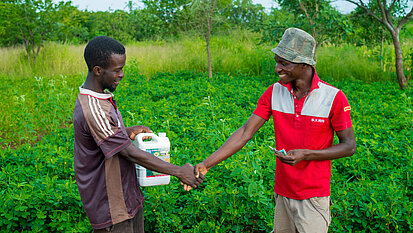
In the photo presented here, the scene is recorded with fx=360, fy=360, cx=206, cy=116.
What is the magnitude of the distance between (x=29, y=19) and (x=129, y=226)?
12789 mm

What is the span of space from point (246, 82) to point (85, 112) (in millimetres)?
8024

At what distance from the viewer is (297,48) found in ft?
7.45

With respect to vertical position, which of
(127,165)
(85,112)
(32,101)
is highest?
(85,112)

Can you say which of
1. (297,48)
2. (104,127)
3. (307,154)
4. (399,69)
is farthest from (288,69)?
(399,69)

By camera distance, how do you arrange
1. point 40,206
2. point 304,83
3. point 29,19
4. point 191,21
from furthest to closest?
point 191,21
point 29,19
point 40,206
point 304,83

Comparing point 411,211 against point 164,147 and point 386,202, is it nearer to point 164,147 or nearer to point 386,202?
point 386,202

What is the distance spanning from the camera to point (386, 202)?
3363 mm

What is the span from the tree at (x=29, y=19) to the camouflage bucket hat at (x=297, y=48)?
12.5 meters

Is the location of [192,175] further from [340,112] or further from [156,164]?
[340,112]

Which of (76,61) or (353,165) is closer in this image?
(353,165)

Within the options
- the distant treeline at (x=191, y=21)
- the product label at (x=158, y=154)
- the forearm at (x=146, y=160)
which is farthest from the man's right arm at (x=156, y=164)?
the distant treeline at (x=191, y=21)

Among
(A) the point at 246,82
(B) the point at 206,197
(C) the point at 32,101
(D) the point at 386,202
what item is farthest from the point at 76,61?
(D) the point at 386,202

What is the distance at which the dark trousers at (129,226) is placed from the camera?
2301 mm

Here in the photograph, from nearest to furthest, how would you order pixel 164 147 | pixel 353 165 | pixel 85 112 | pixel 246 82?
pixel 85 112 → pixel 164 147 → pixel 353 165 → pixel 246 82
